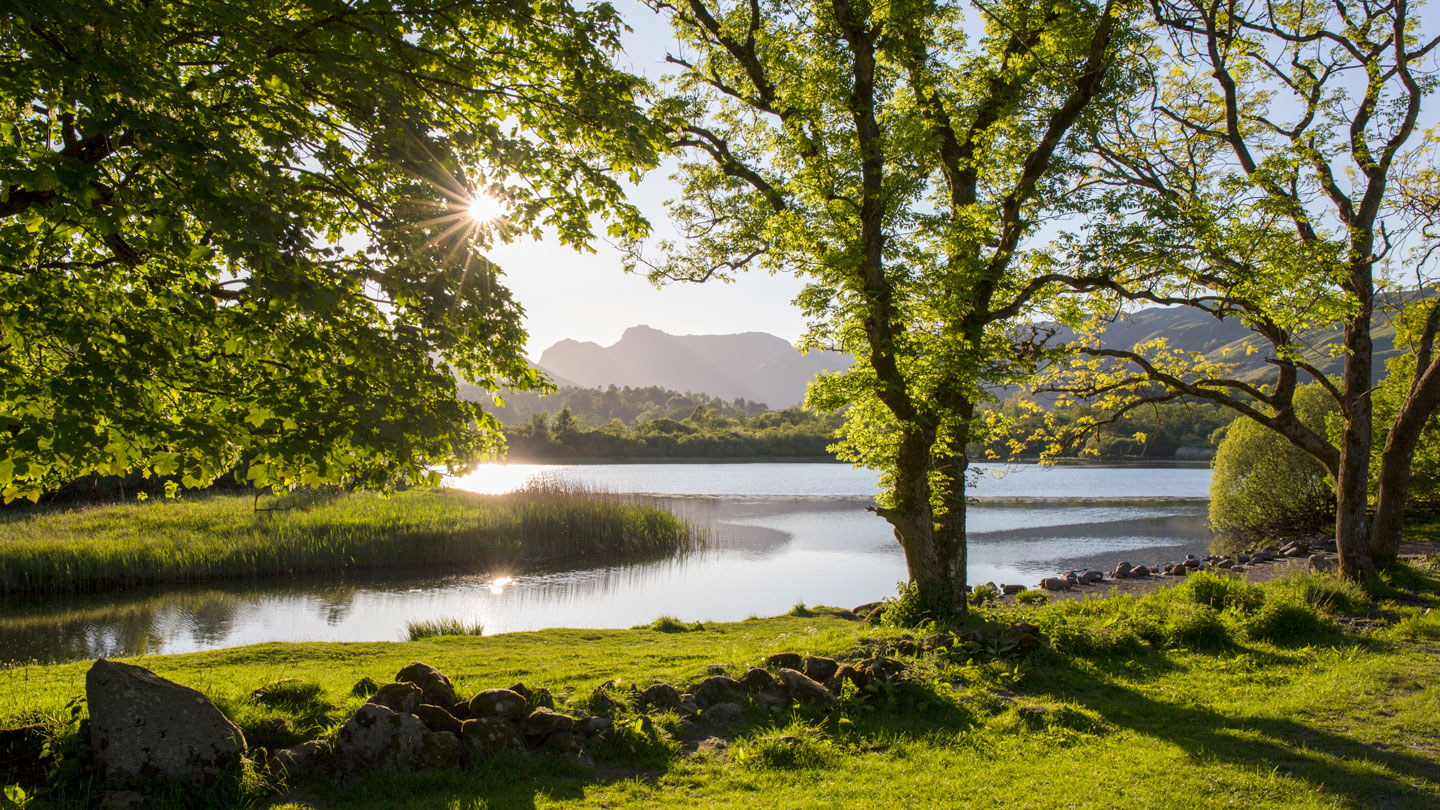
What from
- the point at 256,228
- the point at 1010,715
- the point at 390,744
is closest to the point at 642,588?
the point at 1010,715

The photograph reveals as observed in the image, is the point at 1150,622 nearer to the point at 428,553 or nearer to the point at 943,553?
the point at 943,553

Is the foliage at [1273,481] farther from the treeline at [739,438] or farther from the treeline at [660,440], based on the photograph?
the treeline at [660,440]

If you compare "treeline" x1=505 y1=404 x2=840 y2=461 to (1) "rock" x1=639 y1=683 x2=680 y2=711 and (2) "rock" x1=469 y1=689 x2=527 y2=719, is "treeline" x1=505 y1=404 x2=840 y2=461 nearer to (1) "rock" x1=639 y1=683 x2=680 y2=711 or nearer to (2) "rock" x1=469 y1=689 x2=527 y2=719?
(1) "rock" x1=639 y1=683 x2=680 y2=711

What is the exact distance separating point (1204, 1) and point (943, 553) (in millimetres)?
9256

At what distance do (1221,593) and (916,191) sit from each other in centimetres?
646

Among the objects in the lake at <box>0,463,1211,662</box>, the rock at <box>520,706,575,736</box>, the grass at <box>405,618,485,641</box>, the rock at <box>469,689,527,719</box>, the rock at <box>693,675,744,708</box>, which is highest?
the rock at <box>469,689,527,719</box>

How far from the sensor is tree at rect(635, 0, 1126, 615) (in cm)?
894

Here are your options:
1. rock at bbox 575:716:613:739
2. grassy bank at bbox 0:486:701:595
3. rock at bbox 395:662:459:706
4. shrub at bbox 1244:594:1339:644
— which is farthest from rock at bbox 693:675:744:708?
grassy bank at bbox 0:486:701:595

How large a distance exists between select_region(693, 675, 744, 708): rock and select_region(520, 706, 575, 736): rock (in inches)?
49.6

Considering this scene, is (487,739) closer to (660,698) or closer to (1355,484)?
(660,698)

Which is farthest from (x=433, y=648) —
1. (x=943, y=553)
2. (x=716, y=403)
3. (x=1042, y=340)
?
(x=716, y=403)

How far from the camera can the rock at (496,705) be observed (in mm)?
5477

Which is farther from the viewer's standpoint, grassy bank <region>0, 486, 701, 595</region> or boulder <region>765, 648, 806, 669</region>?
grassy bank <region>0, 486, 701, 595</region>

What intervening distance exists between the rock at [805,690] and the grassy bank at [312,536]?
1502 centimetres
